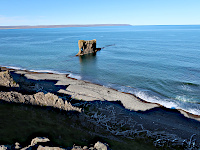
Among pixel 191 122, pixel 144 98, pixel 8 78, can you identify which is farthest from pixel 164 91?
pixel 8 78

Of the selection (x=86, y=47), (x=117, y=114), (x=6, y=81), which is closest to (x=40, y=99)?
(x=6, y=81)

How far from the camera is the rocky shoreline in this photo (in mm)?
21734

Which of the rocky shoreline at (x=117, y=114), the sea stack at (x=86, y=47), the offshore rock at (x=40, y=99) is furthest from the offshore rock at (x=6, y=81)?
the sea stack at (x=86, y=47)

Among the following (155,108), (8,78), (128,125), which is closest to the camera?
(128,125)

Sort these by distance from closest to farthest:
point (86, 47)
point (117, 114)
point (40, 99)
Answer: point (40, 99), point (117, 114), point (86, 47)

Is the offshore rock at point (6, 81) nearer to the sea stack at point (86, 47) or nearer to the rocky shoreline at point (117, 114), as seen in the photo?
the rocky shoreline at point (117, 114)

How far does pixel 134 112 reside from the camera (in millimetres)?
28062

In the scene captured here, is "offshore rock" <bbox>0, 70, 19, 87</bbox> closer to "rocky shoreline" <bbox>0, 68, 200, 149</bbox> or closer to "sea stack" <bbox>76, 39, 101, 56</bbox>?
"rocky shoreline" <bbox>0, 68, 200, 149</bbox>

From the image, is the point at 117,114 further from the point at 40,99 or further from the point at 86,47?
the point at 86,47

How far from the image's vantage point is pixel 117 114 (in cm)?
2722

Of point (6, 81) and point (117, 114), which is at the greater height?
point (6, 81)

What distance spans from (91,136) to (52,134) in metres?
5.78

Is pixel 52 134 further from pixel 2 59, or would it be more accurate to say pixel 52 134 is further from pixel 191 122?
pixel 2 59

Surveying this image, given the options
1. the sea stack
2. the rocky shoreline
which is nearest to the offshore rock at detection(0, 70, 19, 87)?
the rocky shoreline
